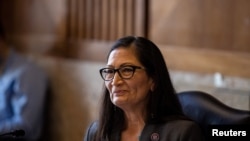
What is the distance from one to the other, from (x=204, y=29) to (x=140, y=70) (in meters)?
A: 0.76

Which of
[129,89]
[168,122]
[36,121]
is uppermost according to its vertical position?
[129,89]

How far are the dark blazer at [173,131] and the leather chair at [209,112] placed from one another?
151mm

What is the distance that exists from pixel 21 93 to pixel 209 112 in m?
1.28

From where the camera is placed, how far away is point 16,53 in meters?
3.07

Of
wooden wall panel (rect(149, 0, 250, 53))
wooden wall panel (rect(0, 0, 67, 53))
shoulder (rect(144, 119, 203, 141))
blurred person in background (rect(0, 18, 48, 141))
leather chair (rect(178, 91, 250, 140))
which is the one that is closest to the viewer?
shoulder (rect(144, 119, 203, 141))

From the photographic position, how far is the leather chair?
5.87ft

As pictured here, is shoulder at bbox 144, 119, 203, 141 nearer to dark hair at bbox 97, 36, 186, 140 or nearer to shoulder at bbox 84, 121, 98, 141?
dark hair at bbox 97, 36, 186, 140

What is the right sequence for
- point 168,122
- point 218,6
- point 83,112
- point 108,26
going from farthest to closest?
point 83,112
point 108,26
point 218,6
point 168,122

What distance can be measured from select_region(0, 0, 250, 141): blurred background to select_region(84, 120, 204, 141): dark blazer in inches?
27.4

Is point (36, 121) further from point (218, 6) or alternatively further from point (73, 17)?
point (218, 6)

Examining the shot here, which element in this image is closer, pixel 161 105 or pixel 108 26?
pixel 161 105

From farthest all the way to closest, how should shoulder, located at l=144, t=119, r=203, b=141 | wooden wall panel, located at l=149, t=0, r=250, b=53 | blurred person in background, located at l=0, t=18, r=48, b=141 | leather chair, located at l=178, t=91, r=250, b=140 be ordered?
blurred person in background, located at l=0, t=18, r=48, b=141, wooden wall panel, located at l=149, t=0, r=250, b=53, leather chair, located at l=178, t=91, r=250, b=140, shoulder, located at l=144, t=119, r=203, b=141

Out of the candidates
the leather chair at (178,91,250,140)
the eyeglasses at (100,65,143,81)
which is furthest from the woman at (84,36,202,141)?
the leather chair at (178,91,250,140)

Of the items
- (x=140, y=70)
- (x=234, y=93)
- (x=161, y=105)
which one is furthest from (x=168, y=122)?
(x=234, y=93)
